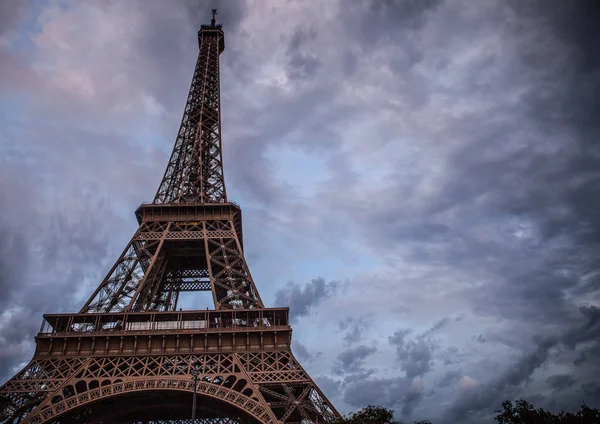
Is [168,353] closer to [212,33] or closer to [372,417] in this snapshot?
[372,417]

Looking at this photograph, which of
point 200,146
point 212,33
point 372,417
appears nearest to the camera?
point 372,417

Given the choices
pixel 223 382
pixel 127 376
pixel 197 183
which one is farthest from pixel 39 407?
pixel 197 183

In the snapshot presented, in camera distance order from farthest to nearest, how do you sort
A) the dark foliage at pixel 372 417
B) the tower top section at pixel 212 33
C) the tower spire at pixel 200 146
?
the tower top section at pixel 212 33, the tower spire at pixel 200 146, the dark foliage at pixel 372 417

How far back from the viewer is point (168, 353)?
32.8m

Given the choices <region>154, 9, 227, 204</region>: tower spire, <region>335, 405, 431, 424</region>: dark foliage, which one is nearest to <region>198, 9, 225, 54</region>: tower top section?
<region>154, 9, 227, 204</region>: tower spire

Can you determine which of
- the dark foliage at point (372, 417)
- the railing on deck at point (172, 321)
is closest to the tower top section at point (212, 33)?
the railing on deck at point (172, 321)

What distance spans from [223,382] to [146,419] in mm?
12547

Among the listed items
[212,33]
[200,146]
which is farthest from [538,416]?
[212,33]

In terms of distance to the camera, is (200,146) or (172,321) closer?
(172,321)

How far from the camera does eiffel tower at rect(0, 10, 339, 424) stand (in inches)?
1155

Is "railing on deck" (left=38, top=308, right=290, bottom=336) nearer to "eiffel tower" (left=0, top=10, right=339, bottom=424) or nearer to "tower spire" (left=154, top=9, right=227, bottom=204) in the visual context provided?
"eiffel tower" (left=0, top=10, right=339, bottom=424)

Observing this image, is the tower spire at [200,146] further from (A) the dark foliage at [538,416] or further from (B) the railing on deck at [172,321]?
(A) the dark foliage at [538,416]

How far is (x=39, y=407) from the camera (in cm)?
2830

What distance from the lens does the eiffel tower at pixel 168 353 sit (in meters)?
29.3
